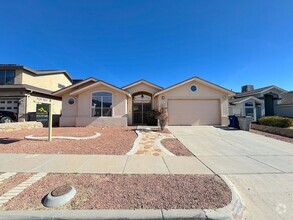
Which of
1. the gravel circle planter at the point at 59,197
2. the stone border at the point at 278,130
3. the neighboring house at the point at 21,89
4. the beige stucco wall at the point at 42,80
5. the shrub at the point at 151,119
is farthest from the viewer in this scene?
the beige stucco wall at the point at 42,80

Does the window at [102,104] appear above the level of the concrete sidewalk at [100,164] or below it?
above

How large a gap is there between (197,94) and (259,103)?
1014 cm

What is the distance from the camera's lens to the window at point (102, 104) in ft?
51.6

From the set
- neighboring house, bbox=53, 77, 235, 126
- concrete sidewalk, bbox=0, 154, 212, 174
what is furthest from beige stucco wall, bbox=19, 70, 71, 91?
concrete sidewalk, bbox=0, 154, 212, 174

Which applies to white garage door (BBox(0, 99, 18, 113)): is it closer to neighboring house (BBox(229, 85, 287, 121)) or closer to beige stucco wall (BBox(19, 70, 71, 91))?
beige stucco wall (BBox(19, 70, 71, 91))

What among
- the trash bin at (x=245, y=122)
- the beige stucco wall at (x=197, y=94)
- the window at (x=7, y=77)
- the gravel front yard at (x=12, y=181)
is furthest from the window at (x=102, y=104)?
the trash bin at (x=245, y=122)

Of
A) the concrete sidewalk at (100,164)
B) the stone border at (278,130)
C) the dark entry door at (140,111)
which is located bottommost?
the concrete sidewalk at (100,164)

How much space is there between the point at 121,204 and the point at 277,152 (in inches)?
299

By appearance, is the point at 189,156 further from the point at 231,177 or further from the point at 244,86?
the point at 244,86

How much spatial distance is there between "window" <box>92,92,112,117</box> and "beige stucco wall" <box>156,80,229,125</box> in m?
4.77

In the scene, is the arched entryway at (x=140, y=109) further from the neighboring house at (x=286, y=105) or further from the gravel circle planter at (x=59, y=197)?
the neighboring house at (x=286, y=105)

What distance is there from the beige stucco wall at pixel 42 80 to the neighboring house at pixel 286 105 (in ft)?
104

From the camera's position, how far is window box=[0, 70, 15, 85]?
1878 cm

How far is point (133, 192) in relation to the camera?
3.63 metres
